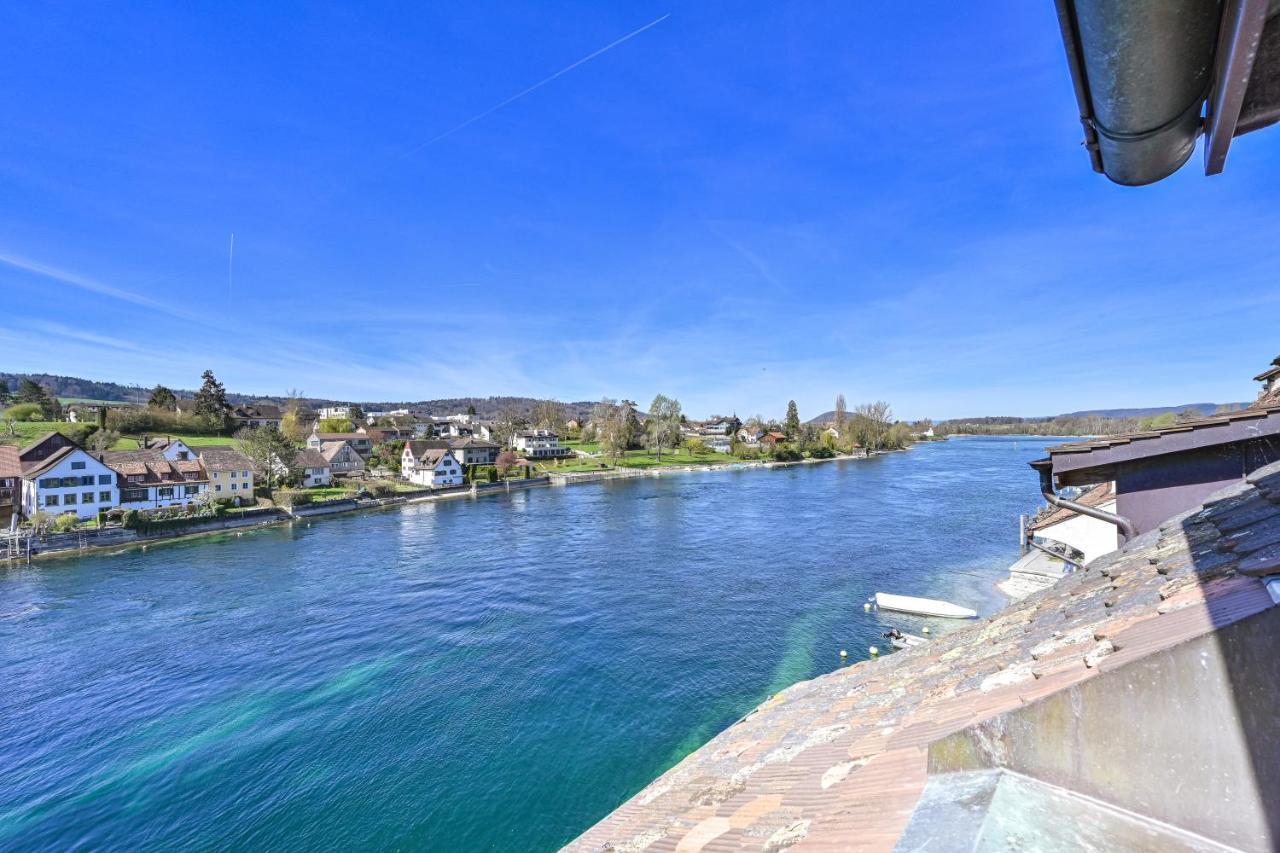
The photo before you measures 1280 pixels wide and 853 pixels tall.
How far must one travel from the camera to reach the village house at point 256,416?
A: 94.9 metres

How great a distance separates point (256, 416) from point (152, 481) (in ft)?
236

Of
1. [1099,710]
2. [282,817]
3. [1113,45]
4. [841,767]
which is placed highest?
[1113,45]

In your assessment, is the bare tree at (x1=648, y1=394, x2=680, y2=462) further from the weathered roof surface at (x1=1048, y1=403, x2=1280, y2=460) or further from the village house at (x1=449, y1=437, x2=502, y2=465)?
the weathered roof surface at (x1=1048, y1=403, x2=1280, y2=460)

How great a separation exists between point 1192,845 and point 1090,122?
3123mm

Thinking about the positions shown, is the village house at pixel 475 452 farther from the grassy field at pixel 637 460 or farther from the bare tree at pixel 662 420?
the bare tree at pixel 662 420

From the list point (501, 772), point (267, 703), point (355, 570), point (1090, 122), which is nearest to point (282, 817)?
point (501, 772)

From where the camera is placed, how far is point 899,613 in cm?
2239

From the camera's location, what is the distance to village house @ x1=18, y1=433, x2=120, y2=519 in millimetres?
40344

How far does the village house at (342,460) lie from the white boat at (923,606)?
2736 inches

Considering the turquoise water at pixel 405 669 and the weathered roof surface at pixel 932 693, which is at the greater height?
the weathered roof surface at pixel 932 693

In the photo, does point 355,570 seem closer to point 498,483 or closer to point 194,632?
point 194,632

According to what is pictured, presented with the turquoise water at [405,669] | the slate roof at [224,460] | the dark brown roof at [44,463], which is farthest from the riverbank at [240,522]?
the slate roof at [224,460]

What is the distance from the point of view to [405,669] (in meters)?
18.5

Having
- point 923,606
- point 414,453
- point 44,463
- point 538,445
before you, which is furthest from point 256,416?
point 923,606
